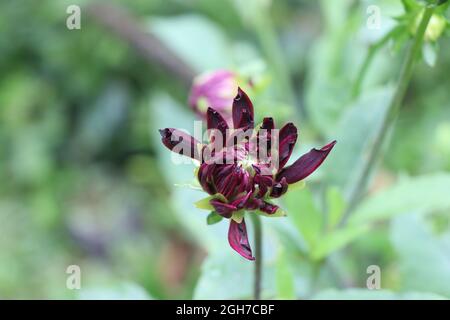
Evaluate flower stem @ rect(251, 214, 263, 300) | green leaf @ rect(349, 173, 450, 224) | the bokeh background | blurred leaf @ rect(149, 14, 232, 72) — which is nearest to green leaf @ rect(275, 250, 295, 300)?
flower stem @ rect(251, 214, 263, 300)

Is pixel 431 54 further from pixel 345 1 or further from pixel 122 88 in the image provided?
pixel 122 88

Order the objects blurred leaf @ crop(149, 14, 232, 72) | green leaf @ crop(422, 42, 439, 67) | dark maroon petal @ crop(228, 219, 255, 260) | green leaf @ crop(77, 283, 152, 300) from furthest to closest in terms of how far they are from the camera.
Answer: blurred leaf @ crop(149, 14, 232, 72)
green leaf @ crop(77, 283, 152, 300)
green leaf @ crop(422, 42, 439, 67)
dark maroon petal @ crop(228, 219, 255, 260)

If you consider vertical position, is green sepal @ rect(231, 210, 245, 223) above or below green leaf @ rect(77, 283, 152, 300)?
above

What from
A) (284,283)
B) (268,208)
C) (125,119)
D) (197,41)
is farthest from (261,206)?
(125,119)

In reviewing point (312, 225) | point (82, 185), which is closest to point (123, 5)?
point (82, 185)

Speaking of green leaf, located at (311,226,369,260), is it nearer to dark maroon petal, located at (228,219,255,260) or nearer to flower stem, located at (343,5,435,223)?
flower stem, located at (343,5,435,223)

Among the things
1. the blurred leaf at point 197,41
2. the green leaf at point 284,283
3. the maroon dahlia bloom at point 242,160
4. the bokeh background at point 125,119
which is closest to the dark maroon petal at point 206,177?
the maroon dahlia bloom at point 242,160

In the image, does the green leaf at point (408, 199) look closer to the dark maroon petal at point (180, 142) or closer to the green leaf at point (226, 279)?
the green leaf at point (226, 279)
